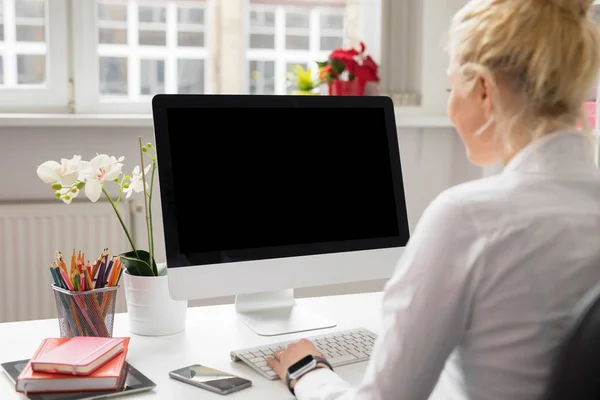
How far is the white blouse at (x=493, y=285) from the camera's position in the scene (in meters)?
0.90

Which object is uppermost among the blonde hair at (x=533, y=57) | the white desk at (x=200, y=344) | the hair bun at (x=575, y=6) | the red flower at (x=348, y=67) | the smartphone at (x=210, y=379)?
the red flower at (x=348, y=67)

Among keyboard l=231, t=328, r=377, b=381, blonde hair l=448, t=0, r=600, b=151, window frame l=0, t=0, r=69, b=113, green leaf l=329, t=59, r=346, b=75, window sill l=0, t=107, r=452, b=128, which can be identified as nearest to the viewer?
blonde hair l=448, t=0, r=600, b=151

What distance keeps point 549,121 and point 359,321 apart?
28.2 inches

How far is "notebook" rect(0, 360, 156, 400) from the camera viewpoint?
1.13 metres

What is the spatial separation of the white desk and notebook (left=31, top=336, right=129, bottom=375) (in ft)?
0.19

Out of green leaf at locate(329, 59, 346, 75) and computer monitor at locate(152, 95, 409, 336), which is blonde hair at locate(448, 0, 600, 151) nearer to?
computer monitor at locate(152, 95, 409, 336)

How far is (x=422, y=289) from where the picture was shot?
0.91m

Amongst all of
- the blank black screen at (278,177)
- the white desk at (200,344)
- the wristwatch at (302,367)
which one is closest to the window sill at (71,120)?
the white desk at (200,344)

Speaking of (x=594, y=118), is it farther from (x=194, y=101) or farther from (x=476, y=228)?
(x=476, y=228)

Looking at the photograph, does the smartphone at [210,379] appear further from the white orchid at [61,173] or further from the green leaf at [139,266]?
the white orchid at [61,173]

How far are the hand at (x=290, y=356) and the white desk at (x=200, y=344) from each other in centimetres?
3

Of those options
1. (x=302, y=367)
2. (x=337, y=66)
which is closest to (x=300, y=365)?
(x=302, y=367)

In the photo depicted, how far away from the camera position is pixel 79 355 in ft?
3.92

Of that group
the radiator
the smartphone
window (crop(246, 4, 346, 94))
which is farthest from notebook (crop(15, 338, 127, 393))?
window (crop(246, 4, 346, 94))
